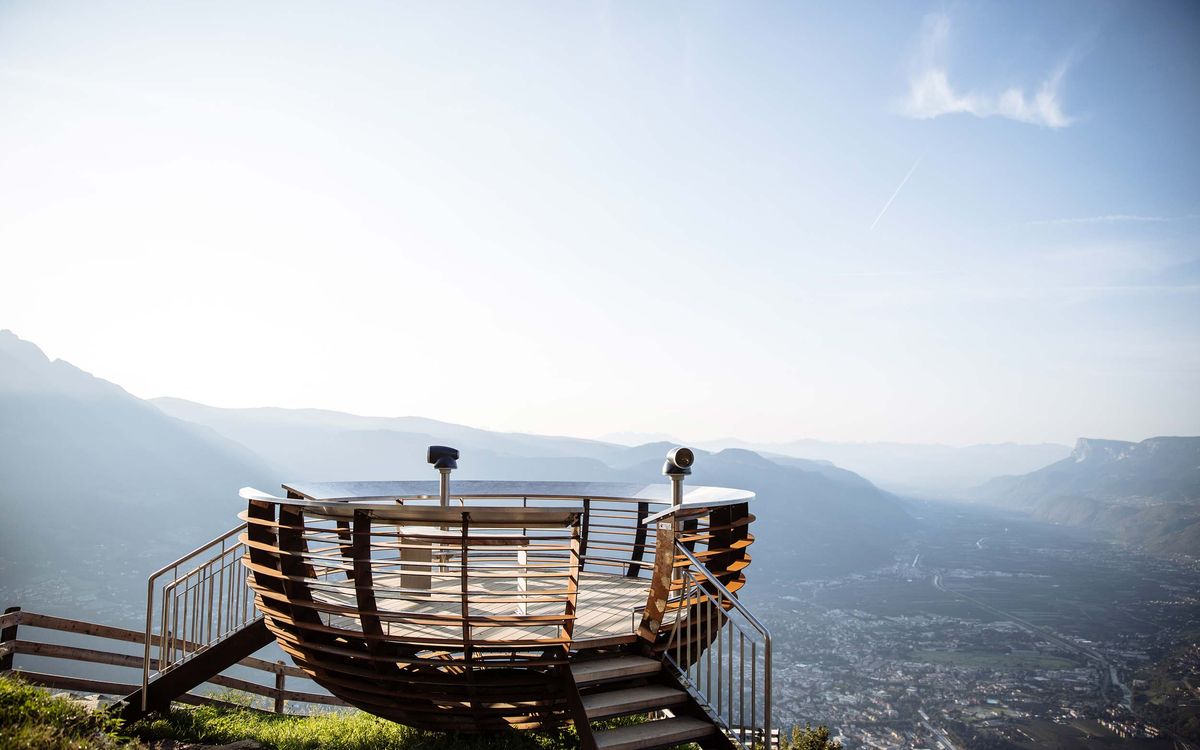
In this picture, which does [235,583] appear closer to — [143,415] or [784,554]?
[784,554]

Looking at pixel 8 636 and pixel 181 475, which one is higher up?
pixel 8 636

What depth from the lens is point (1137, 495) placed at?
477ft

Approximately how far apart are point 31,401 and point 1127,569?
19263cm

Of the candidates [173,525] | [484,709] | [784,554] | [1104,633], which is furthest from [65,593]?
[1104,633]

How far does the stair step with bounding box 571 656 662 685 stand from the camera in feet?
15.9

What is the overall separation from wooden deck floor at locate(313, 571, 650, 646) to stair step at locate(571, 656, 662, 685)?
0.18 metres

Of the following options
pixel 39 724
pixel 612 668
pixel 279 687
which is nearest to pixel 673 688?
pixel 612 668

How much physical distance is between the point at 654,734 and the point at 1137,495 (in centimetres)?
19031

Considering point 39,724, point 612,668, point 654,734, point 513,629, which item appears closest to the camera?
point 39,724

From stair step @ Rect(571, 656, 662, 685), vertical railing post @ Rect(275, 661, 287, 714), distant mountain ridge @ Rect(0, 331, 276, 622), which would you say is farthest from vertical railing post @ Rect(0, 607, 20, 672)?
distant mountain ridge @ Rect(0, 331, 276, 622)

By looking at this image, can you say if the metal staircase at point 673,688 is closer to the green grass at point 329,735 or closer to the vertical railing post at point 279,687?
the green grass at point 329,735

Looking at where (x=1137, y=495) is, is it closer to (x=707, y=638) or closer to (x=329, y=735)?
(x=707, y=638)

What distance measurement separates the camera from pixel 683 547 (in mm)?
5039

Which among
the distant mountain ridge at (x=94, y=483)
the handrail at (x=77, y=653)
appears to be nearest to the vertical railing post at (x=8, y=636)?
the handrail at (x=77, y=653)
